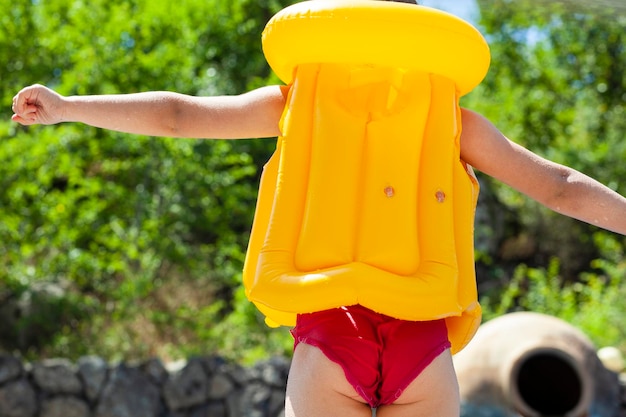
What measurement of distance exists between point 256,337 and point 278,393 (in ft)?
2.83

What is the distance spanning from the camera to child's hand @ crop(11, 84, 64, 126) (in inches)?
92.4

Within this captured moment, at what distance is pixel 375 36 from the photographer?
2.23m

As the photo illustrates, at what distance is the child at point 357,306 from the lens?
84.0 inches

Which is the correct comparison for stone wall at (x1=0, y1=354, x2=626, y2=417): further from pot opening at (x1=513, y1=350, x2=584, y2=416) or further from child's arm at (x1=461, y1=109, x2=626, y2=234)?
child's arm at (x1=461, y1=109, x2=626, y2=234)

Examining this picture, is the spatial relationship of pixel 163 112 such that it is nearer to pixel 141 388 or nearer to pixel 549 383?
pixel 549 383

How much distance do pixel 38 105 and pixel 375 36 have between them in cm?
83

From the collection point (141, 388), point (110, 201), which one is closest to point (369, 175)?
point (141, 388)

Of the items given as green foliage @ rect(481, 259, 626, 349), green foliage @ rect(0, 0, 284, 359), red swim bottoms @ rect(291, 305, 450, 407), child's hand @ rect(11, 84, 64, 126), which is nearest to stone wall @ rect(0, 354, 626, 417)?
green foliage @ rect(0, 0, 284, 359)

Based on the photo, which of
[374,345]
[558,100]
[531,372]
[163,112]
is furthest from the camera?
[558,100]

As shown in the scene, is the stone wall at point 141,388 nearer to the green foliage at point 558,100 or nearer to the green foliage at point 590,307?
the green foliage at point 590,307

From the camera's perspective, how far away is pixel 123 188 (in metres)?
8.99

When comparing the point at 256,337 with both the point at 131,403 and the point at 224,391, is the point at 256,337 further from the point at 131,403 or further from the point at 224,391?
the point at 131,403

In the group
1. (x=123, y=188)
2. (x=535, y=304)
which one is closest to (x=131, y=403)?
(x=123, y=188)

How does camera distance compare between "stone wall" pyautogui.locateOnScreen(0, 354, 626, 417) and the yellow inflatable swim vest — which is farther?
"stone wall" pyautogui.locateOnScreen(0, 354, 626, 417)
